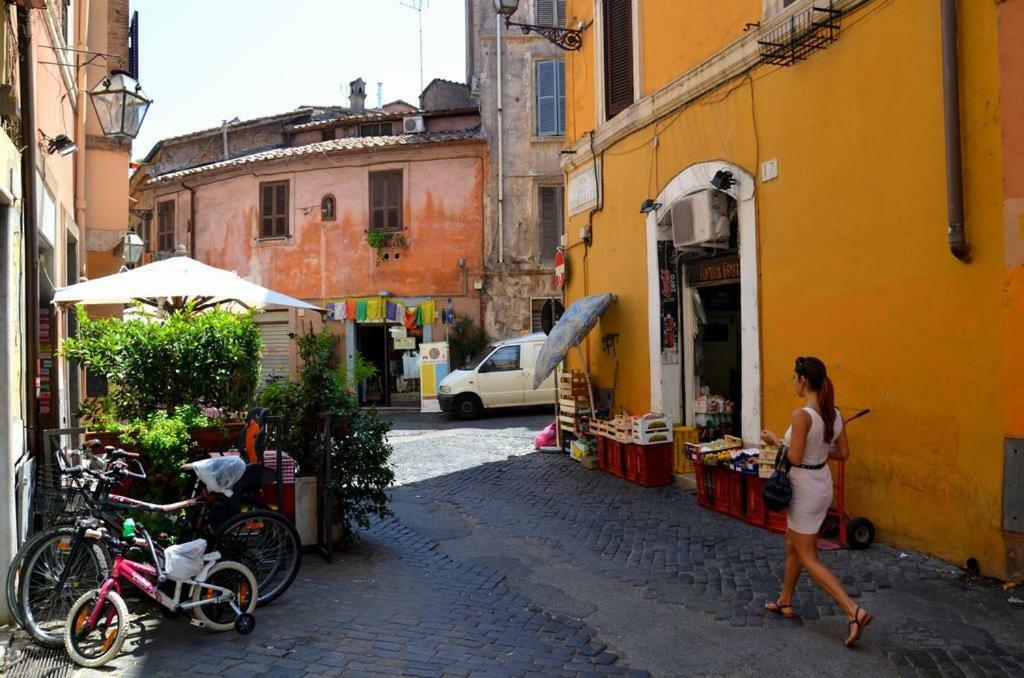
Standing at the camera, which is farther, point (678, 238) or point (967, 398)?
point (678, 238)

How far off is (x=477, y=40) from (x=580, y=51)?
49.1 feet

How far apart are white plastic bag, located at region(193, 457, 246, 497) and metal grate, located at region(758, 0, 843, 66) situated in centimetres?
572

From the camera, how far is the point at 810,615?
194 inches

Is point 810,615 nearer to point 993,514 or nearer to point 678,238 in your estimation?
point 993,514

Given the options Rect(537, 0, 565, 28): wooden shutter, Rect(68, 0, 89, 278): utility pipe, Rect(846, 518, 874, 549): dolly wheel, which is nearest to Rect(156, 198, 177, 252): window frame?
Rect(537, 0, 565, 28): wooden shutter

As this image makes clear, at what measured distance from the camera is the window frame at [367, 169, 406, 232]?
76.1ft

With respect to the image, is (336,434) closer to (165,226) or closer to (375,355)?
(375,355)

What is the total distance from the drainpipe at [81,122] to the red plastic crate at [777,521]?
9337 mm

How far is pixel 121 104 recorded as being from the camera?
26.9 ft

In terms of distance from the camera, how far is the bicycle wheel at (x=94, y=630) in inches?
167

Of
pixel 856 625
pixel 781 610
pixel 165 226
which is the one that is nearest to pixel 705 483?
pixel 781 610

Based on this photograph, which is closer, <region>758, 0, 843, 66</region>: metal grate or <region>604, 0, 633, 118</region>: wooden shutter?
<region>758, 0, 843, 66</region>: metal grate

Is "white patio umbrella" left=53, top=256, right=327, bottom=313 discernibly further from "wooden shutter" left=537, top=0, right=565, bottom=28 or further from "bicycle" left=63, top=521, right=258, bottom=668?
"wooden shutter" left=537, top=0, right=565, bottom=28

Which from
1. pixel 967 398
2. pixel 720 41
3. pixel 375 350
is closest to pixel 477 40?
pixel 375 350
